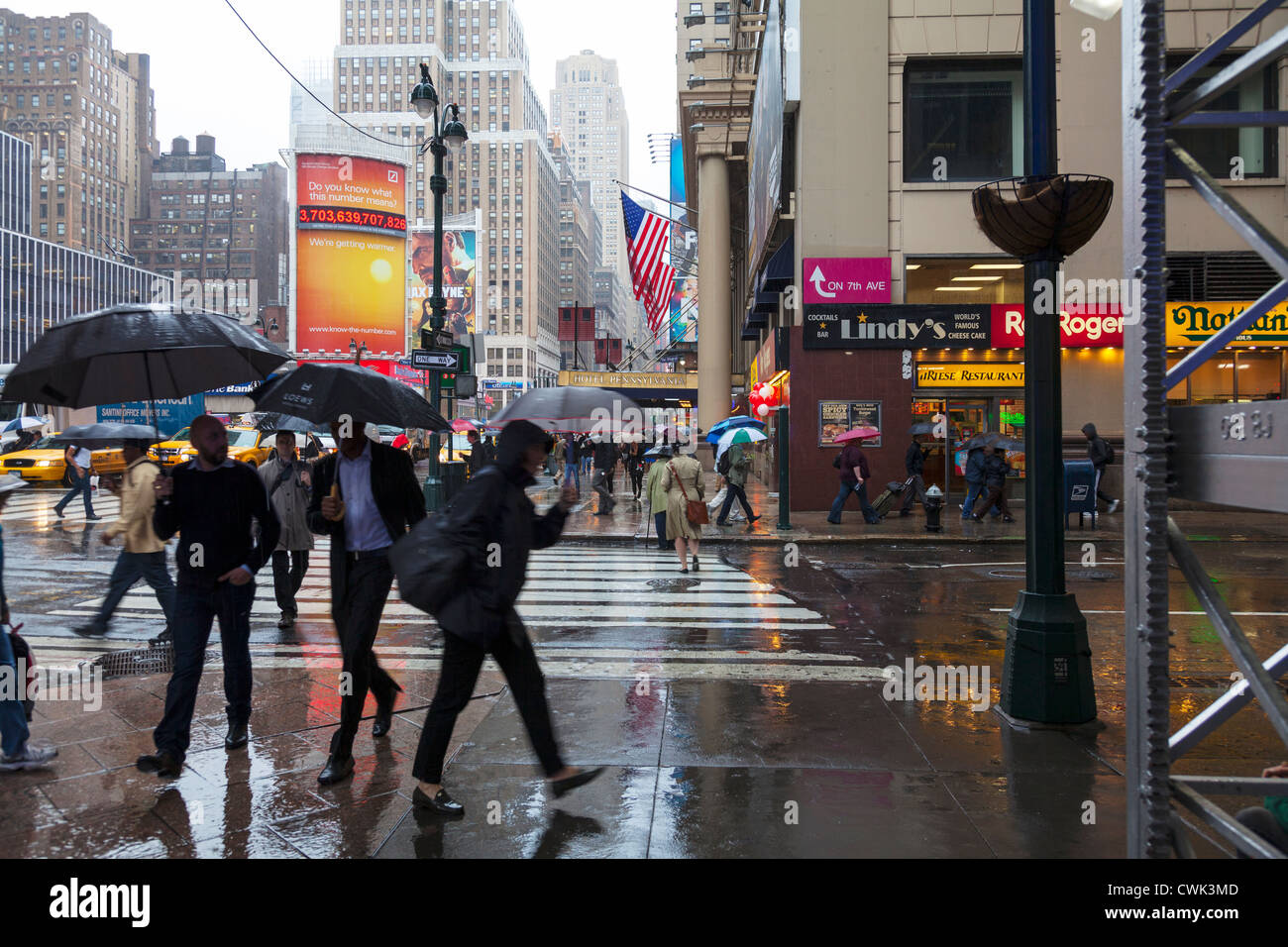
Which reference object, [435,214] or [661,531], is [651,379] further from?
[661,531]

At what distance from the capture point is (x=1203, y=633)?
849 centimetres

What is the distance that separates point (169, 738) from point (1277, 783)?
4.91m

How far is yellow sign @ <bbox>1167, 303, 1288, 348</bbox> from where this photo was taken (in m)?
20.4

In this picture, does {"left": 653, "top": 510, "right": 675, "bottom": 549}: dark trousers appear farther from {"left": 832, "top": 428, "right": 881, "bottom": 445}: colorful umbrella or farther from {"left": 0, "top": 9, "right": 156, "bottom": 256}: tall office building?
{"left": 0, "top": 9, "right": 156, "bottom": 256}: tall office building

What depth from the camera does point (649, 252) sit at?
1244 inches

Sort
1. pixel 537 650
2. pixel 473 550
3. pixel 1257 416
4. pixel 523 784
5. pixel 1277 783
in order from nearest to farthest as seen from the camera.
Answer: pixel 1257 416 → pixel 1277 783 → pixel 473 550 → pixel 523 784 → pixel 537 650

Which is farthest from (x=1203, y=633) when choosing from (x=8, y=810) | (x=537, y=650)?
(x=8, y=810)

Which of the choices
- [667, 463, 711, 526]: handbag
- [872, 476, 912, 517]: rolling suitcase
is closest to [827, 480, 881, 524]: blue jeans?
[872, 476, 912, 517]: rolling suitcase

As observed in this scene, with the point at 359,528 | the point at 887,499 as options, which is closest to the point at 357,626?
the point at 359,528

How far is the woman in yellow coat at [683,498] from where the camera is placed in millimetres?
12406

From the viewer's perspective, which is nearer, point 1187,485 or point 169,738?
point 1187,485

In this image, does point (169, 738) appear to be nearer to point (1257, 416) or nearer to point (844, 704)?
point (844, 704)
